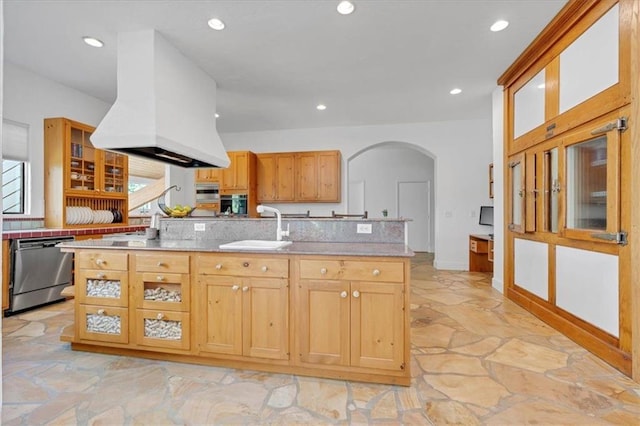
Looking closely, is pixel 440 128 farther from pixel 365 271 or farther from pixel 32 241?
pixel 32 241

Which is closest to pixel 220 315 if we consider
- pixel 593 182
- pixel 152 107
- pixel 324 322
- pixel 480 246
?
pixel 324 322

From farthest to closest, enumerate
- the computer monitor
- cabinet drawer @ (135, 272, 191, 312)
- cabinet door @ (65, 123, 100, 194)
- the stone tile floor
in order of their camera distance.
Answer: the computer monitor → cabinet door @ (65, 123, 100, 194) → cabinet drawer @ (135, 272, 191, 312) → the stone tile floor

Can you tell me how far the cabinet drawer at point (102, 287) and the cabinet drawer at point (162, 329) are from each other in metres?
0.20

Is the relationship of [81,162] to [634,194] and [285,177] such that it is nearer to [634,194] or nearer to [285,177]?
[285,177]

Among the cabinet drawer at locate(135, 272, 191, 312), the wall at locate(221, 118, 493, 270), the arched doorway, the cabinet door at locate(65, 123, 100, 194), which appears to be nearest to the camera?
the cabinet drawer at locate(135, 272, 191, 312)

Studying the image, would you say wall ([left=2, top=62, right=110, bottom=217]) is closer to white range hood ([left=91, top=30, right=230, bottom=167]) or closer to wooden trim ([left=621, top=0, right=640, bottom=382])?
white range hood ([left=91, top=30, right=230, bottom=167])

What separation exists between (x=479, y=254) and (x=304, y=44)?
4440 millimetres

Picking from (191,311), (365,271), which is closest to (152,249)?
(191,311)

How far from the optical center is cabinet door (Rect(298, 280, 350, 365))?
2180mm

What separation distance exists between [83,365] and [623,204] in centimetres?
413

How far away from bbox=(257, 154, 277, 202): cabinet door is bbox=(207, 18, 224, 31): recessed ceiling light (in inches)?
125

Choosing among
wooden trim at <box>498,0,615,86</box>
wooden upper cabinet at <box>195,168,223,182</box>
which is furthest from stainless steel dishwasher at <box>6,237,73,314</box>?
wooden trim at <box>498,0,615,86</box>

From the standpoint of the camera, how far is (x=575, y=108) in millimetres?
2760

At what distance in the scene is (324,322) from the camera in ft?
7.25
